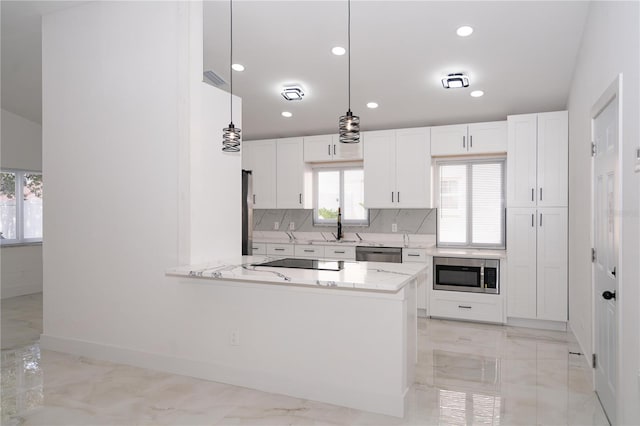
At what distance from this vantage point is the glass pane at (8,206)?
6.24 metres

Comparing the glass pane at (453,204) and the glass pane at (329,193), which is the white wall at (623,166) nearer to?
the glass pane at (453,204)

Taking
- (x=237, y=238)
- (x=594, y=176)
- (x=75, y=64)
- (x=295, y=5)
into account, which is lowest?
(x=237, y=238)

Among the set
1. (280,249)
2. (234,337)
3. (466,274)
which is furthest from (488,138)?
(234,337)

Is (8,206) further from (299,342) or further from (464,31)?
(464,31)

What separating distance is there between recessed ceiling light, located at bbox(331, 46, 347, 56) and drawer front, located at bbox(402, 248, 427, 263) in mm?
2584

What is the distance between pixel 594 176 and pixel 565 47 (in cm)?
143

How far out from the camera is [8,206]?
6.31 m

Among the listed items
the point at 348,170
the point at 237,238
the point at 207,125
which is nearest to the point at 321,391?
the point at 237,238

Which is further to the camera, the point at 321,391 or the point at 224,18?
the point at 224,18

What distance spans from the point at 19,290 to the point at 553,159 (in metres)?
7.68

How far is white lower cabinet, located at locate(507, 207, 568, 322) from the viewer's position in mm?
4691

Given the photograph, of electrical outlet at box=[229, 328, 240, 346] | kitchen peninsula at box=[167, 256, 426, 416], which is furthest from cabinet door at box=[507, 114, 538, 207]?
electrical outlet at box=[229, 328, 240, 346]

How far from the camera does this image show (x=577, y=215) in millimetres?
4000

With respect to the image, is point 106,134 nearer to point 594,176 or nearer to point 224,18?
point 224,18
